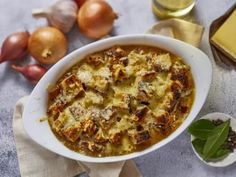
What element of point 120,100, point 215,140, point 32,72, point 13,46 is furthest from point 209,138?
point 13,46

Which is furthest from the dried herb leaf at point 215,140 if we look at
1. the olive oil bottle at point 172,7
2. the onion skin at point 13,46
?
the onion skin at point 13,46

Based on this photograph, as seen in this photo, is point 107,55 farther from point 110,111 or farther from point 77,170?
point 77,170

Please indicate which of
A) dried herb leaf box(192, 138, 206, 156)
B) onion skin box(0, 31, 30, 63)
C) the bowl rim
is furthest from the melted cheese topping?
onion skin box(0, 31, 30, 63)

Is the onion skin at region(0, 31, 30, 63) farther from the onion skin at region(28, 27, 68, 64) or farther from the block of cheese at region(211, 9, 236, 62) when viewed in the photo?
the block of cheese at region(211, 9, 236, 62)

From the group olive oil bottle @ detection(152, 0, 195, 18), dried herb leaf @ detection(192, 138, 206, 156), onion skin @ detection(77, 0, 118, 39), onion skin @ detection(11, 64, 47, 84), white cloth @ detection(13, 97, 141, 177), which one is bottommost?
white cloth @ detection(13, 97, 141, 177)

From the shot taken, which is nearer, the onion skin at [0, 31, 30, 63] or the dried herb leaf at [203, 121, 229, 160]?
the dried herb leaf at [203, 121, 229, 160]

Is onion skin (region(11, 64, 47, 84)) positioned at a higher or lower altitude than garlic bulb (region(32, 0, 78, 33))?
lower

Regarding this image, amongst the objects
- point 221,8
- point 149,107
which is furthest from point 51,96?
point 221,8
